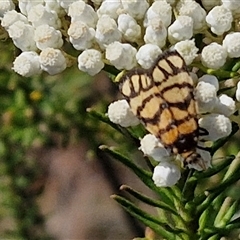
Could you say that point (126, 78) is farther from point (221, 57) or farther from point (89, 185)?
point (89, 185)

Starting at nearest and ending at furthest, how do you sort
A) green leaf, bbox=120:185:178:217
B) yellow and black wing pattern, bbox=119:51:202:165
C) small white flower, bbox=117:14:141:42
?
yellow and black wing pattern, bbox=119:51:202:165 < small white flower, bbox=117:14:141:42 < green leaf, bbox=120:185:178:217

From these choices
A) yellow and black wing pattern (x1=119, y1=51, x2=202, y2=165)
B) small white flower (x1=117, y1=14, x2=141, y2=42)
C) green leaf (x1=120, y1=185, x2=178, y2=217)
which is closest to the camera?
yellow and black wing pattern (x1=119, y1=51, x2=202, y2=165)

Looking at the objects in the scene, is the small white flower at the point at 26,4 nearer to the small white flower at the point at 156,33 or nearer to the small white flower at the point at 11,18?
the small white flower at the point at 11,18

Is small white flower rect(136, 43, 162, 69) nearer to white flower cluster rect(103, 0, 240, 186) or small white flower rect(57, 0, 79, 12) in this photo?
white flower cluster rect(103, 0, 240, 186)

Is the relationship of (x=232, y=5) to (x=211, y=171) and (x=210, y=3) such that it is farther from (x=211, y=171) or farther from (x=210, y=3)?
(x=211, y=171)

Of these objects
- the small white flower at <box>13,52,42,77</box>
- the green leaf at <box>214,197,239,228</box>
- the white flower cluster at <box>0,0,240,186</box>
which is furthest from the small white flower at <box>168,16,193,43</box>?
the green leaf at <box>214,197,239,228</box>

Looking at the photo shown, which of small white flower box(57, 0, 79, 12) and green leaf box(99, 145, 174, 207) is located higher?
small white flower box(57, 0, 79, 12)
